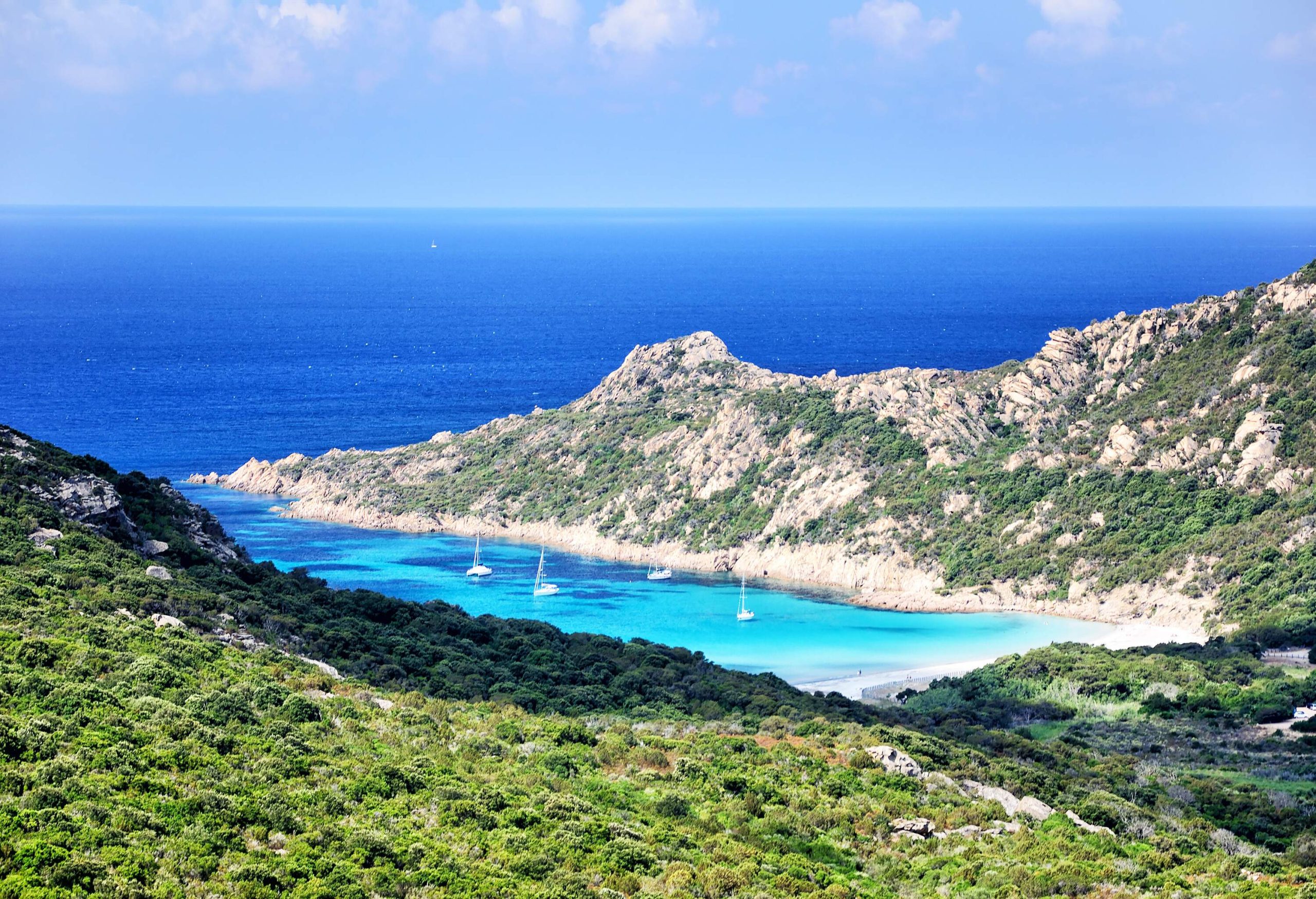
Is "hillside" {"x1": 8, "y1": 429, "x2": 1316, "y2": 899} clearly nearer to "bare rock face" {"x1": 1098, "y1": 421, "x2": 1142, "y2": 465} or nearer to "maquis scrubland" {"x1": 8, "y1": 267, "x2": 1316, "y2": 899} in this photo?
"maquis scrubland" {"x1": 8, "y1": 267, "x2": 1316, "y2": 899}

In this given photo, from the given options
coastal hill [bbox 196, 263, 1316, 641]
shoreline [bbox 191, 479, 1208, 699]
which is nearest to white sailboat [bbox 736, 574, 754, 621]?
shoreline [bbox 191, 479, 1208, 699]

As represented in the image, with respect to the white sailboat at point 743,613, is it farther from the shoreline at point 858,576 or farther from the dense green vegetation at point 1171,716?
the dense green vegetation at point 1171,716

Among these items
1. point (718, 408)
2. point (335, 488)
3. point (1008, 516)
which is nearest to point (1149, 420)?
point (1008, 516)

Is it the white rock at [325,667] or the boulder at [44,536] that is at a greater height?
the boulder at [44,536]

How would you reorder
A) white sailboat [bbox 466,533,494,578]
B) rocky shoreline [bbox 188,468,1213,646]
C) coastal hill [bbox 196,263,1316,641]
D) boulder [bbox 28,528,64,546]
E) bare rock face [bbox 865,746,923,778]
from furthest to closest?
1. white sailboat [bbox 466,533,494,578]
2. coastal hill [bbox 196,263,1316,641]
3. rocky shoreline [bbox 188,468,1213,646]
4. boulder [bbox 28,528,64,546]
5. bare rock face [bbox 865,746,923,778]

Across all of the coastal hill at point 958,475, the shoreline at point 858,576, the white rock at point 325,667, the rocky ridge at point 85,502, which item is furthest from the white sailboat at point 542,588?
the white rock at point 325,667

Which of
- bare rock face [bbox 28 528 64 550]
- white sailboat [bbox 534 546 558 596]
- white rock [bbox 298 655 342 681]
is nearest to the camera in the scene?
white rock [bbox 298 655 342 681]
